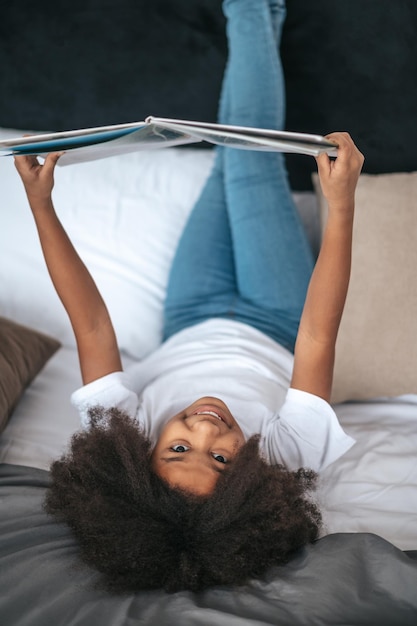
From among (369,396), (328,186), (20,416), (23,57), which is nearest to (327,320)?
(328,186)

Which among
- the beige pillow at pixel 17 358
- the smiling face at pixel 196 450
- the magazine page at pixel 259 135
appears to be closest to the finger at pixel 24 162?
the magazine page at pixel 259 135

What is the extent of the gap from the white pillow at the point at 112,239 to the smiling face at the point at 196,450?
1.68 ft

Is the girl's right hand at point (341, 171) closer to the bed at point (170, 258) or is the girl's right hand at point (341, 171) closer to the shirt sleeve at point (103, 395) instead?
the bed at point (170, 258)

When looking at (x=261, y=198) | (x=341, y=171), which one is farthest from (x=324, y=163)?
(x=261, y=198)

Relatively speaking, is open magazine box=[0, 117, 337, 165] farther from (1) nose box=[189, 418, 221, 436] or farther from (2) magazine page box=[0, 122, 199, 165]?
(1) nose box=[189, 418, 221, 436]

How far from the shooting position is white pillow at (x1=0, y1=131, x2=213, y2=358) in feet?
5.33

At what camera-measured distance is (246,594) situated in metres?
0.95

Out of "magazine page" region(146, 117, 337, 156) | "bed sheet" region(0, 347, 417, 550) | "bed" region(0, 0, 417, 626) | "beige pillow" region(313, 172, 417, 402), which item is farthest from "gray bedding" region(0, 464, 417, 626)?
"magazine page" region(146, 117, 337, 156)

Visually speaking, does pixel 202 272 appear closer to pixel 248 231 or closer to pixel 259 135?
pixel 248 231

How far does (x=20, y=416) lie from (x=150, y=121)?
2.41 ft

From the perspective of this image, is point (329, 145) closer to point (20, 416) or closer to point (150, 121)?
point (150, 121)

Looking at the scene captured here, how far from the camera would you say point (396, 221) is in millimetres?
1498

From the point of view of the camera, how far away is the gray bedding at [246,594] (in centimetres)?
90

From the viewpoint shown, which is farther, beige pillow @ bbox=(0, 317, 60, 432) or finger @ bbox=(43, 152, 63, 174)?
beige pillow @ bbox=(0, 317, 60, 432)
